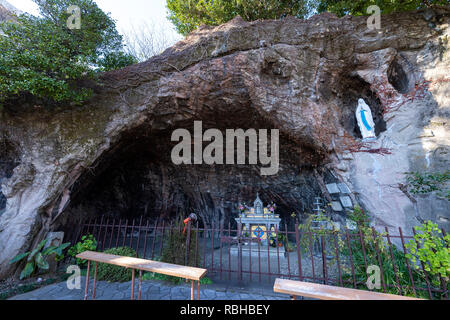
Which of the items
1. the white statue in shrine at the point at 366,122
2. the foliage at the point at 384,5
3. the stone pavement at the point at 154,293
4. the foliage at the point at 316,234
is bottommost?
the stone pavement at the point at 154,293

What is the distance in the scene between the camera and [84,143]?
563 centimetres

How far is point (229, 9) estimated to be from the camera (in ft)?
27.4

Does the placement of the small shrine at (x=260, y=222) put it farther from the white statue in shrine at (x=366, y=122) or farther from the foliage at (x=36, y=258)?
the foliage at (x=36, y=258)

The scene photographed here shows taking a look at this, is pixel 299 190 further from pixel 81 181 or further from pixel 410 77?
pixel 81 181

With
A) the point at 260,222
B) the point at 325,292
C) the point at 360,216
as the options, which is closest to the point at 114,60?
the point at 260,222

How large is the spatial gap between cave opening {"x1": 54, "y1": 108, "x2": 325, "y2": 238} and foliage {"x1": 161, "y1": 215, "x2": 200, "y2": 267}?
1.13 metres

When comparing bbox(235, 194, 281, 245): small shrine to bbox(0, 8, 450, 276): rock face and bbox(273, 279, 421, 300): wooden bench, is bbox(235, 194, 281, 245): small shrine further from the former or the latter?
bbox(273, 279, 421, 300): wooden bench

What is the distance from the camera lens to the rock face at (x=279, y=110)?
15.6ft

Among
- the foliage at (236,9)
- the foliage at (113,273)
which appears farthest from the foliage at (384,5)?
the foliage at (113,273)

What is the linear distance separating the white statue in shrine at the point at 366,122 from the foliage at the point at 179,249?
5.28 metres

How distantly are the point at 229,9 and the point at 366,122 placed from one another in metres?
7.12

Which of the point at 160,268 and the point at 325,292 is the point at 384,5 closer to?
the point at 325,292
